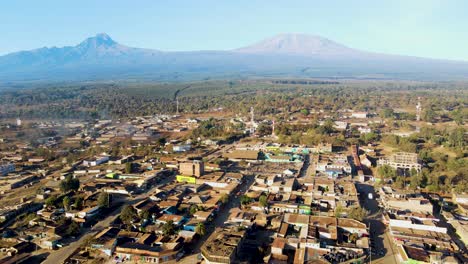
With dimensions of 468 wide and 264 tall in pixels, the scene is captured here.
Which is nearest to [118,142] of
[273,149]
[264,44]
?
[273,149]

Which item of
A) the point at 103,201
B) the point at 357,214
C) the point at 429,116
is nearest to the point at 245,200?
the point at 357,214

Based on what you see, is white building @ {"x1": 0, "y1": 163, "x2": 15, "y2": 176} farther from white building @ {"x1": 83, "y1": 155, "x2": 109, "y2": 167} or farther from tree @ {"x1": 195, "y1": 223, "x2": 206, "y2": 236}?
tree @ {"x1": 195, "y1": 223, "x2": 206, "y2": 236}

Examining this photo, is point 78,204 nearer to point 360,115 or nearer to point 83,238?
point 83,238

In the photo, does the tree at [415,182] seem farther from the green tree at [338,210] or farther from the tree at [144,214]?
the tree at [144,214]

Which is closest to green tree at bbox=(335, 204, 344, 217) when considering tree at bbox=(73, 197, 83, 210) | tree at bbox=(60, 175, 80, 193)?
tree at bbox=(73, 197, 83, 210)

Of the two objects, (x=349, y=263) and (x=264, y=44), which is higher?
(x=264, y=44)

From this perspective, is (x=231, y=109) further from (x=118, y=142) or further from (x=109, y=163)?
(x=109, y=163)
